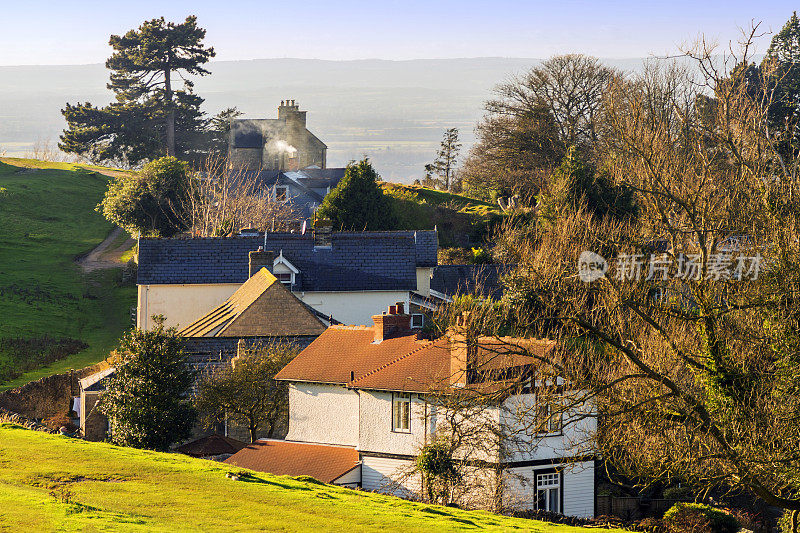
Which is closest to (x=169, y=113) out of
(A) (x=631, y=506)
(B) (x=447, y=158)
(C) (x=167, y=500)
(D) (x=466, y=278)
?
(B) (x=447, y=158)

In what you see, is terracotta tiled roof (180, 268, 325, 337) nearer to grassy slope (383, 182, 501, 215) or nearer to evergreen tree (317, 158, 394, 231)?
evergreen tree (317, 158, 394, 231)

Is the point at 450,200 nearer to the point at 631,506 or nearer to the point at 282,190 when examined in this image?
the point at 282,190

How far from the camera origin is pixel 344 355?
36.7 m

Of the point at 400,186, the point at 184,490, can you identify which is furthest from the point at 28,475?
the point at 400,186

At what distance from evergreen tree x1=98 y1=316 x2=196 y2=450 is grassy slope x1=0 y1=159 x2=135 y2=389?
557 inches

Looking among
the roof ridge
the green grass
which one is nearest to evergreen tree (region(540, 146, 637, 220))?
the roof ridge

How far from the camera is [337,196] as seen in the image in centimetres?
6675

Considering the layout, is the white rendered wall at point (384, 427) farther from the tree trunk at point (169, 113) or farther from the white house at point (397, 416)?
the tree trunk at point (169, 113)

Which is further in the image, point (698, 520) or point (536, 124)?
point (536, 124)

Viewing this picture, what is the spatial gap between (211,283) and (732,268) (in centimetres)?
3212

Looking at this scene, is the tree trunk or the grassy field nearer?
the grassy field

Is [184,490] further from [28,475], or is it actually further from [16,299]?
[16,299]

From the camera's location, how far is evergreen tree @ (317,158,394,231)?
6638 cm

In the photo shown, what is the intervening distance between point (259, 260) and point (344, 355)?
14211 mm
